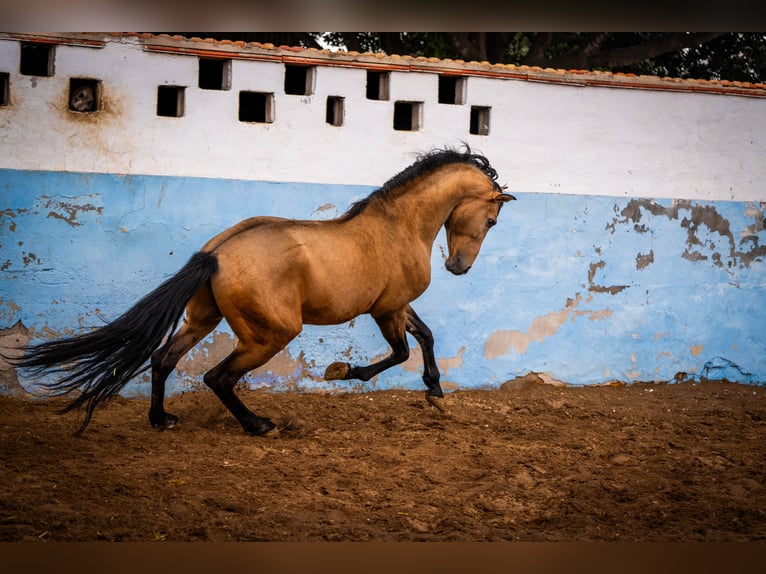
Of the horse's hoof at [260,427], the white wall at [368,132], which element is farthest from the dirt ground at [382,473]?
the white wall at [368,132]

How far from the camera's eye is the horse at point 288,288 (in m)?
4.89

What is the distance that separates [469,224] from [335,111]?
7.18 feet

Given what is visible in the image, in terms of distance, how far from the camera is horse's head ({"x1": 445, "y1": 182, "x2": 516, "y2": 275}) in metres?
6.16

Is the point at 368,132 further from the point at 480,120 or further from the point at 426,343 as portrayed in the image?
the point at 426,343

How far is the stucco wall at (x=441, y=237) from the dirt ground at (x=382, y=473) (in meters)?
0.98

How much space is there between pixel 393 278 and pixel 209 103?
2.57 meters

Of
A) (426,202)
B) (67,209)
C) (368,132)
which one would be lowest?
(67,209)

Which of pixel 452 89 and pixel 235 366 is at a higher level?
pixel 452 89

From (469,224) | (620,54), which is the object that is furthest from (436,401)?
(620,54)

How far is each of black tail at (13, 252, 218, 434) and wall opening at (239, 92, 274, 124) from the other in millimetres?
2622

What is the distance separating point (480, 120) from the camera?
7.98 meters

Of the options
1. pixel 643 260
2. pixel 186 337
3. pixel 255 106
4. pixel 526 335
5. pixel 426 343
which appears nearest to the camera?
pixel 186 337

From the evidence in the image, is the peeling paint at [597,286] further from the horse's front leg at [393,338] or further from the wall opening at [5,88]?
the wall opening at [5,88]

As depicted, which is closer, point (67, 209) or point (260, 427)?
point (260, 427)
